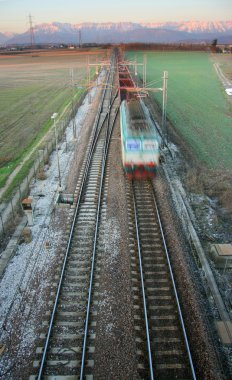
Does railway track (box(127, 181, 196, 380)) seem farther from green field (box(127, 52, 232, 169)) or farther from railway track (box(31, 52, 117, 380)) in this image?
green field (box(127, 52, 232, 169))

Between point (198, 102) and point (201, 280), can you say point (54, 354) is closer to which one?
Result: point (201, 280)

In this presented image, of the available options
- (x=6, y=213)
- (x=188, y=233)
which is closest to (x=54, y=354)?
(x=188, y=233)

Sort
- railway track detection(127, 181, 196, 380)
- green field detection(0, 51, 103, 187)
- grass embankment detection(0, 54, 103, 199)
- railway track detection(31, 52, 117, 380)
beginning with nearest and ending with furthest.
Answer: railway track detection(127, 181, 196, 380) → railway track detection(31, 52, 117, 380) → grass embankment detection(0, 54, 103, 199) → green field detection(0, 51, 103, 187)

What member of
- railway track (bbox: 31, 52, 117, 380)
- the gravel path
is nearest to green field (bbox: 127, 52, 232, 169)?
railway track (bbox: 31, 52, 117, 380)

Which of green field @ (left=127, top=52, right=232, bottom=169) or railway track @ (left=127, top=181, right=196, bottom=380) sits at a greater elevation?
green field @ (left=127, top=52, right=232, bottom=169)

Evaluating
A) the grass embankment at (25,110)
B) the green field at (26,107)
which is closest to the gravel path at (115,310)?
the grass embankment at (25,110)

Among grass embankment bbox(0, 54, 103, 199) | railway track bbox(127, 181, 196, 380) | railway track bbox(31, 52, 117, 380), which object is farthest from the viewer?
grass embankment bbox(0, 54, 103, 199)

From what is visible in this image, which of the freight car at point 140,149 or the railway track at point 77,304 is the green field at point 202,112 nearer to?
the freight car at point 140,149

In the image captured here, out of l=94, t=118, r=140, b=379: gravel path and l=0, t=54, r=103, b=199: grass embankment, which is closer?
l=94, t=118, r=140, b=379: gravel path
